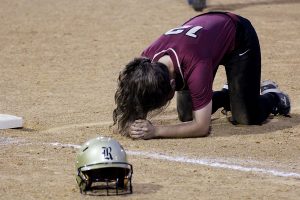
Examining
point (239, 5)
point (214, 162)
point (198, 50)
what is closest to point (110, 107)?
point (198, 50)

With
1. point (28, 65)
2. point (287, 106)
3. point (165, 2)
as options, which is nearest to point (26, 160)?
point (287, 106)

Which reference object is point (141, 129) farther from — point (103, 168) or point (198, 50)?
point (103, 168)

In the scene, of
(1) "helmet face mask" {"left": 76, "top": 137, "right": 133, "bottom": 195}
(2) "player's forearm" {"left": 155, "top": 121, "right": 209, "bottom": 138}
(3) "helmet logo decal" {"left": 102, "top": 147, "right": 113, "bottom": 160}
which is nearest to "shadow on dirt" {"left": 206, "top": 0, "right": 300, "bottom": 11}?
(2) "player's forearm" {"left": 155, "top": 121, "right": 209, "bottom": 138}

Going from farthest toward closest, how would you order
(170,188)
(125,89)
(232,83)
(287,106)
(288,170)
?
(287,106) < (232,83) < (125,89) < (288,170) < (170,188)

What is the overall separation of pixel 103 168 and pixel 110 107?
427 centimetres

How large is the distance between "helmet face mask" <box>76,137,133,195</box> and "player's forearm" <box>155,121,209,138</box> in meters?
1.85

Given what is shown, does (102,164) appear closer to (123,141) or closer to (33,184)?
(33,184)

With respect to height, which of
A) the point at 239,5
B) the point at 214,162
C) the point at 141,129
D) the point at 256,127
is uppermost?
the point at 141,129

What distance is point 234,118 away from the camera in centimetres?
946

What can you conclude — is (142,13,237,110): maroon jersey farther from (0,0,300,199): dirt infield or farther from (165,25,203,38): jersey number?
(0,0,300,199): dirt infield

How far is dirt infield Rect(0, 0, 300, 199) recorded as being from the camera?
23.3ft

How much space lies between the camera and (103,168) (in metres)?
6.61

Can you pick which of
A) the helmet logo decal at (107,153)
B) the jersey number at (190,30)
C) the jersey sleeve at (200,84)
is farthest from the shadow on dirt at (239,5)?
the helmet logo decal at (107,153)

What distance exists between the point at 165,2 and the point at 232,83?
1058 centimetres
